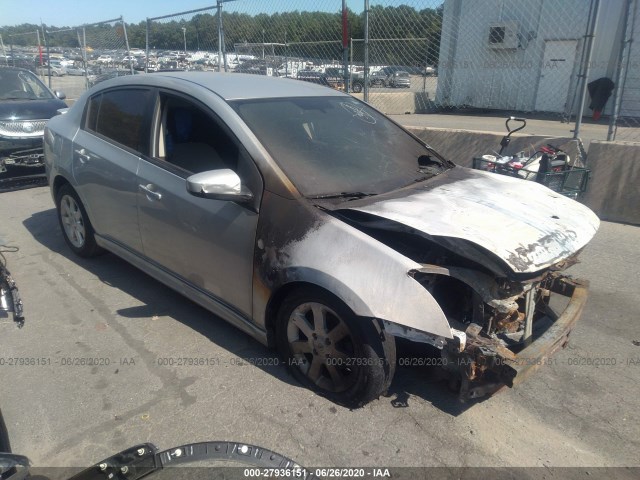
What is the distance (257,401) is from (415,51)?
1278 centimetres

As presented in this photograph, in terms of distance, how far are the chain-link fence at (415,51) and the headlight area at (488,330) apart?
5367 mm

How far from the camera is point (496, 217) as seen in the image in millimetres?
2877

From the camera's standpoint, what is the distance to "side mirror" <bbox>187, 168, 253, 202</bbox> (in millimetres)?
2943

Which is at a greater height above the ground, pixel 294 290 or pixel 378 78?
pixel 378 78

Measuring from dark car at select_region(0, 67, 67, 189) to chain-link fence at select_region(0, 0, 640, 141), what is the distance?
328 centimetres

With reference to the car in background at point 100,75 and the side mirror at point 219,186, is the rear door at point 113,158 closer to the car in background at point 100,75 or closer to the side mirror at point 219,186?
the side mirror at point 219,186

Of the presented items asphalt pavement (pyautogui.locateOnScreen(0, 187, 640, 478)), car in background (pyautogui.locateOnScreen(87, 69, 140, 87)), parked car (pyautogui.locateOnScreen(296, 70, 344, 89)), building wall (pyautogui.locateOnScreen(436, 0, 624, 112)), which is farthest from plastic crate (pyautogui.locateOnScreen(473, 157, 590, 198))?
building wall (pyautogui.locateOnScreen(436, 0, 624, 112))

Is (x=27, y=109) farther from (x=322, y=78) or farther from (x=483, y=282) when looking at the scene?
(x=483, y=282)

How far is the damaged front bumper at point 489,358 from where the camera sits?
8.13ft

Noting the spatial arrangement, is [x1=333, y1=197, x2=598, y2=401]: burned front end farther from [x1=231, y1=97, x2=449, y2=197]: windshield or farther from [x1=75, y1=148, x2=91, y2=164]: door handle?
[x1=75, y1=148, x2=91, y2=164]: door handle

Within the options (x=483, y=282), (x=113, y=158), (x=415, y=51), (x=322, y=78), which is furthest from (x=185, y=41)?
(x=483, y=282)

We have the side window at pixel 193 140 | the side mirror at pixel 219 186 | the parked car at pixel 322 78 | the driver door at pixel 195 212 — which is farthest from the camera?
the parked car at pixel 322 78

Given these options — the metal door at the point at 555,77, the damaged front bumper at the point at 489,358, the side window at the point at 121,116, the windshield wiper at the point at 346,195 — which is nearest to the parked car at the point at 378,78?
the metal door at the point at 555,77

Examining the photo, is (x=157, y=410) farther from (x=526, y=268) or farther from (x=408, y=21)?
(x=408, y=21)
